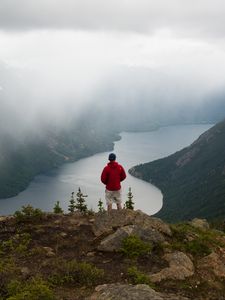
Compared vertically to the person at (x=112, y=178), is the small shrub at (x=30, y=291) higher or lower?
lower

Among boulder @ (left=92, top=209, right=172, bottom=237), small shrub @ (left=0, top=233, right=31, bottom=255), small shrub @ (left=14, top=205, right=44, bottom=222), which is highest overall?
small shrub @ (left=14, top=205, right=44, bottom=222)

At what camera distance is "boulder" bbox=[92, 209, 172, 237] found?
29.0 meters

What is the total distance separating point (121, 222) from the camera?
97.6ft

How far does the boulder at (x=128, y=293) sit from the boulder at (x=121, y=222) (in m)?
8.70

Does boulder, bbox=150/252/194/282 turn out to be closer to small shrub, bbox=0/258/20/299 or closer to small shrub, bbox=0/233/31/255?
small shrub, bbox=0/258/20/299

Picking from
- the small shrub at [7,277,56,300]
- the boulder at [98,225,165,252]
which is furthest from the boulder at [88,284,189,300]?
the boulder at [98,225,165,252]

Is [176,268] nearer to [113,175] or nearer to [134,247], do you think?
[134,247]

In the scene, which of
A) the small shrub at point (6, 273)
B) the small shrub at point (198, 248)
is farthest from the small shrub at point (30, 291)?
the small shrub at point (198, 248)

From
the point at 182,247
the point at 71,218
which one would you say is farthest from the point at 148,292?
the point at 71,218

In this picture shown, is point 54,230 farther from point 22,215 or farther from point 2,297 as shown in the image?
point 2,297

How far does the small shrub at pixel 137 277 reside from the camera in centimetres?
2097

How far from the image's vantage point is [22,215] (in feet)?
105

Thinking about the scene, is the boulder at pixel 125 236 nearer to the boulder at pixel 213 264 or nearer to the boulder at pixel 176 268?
the boulder at pixel 176 268

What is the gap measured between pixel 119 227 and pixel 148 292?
10515 mm
